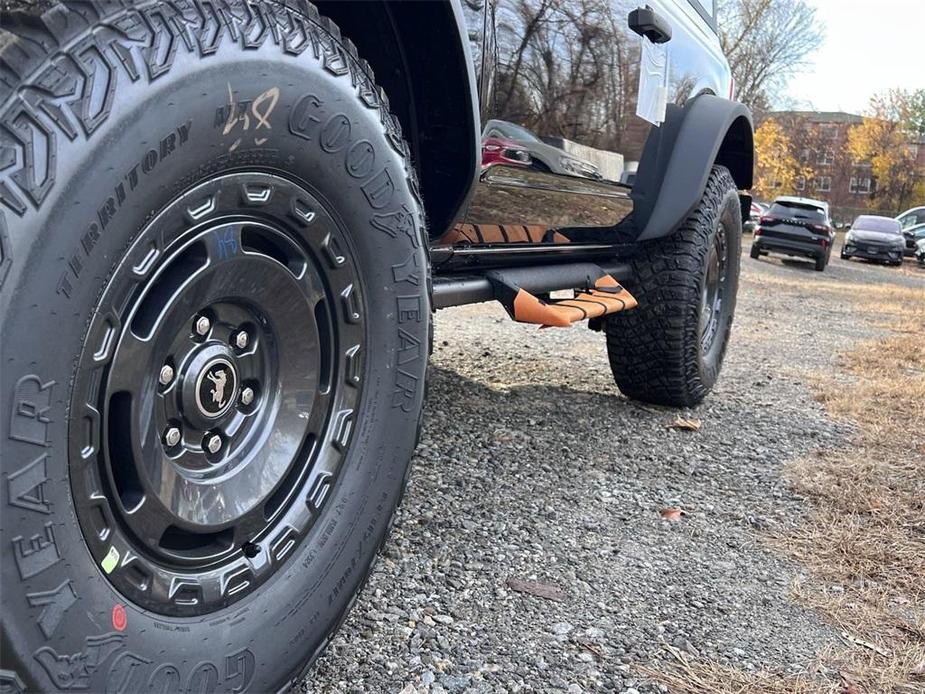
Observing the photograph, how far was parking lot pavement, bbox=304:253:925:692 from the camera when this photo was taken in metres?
1.89

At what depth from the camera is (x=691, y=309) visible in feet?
12.3

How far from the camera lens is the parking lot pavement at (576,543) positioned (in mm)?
1895

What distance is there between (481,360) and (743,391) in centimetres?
155

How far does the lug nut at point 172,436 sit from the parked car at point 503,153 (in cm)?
122

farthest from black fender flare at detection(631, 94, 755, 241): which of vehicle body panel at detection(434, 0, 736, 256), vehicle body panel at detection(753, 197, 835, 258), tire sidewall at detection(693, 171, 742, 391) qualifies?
vehicle body panel at detection(753, 197, 835, 258)

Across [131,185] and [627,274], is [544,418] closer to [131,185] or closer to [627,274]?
[627,274]

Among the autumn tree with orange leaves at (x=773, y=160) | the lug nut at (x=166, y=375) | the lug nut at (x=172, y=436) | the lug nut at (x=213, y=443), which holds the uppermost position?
the autumn tree with orange leaves at (x=773, y=160)

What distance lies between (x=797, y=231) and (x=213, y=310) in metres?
21.3

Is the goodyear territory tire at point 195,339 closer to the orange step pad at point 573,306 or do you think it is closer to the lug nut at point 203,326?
the lug nut at point 203,326

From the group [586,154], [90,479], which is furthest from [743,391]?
[90,479]

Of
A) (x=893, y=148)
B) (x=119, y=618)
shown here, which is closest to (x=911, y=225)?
(x=893, y=148)

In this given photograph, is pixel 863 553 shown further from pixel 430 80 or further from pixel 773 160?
pixel 773 160

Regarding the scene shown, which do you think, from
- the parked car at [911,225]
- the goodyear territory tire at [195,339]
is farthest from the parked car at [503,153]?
the parked car at [911,225]

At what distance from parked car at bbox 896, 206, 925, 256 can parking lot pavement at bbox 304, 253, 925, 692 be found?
26970 mm
